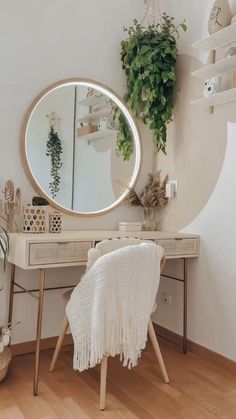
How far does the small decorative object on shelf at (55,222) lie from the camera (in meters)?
2.26

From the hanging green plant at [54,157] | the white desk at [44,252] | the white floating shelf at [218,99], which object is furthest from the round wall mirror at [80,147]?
the white floating shelf at [218,99]

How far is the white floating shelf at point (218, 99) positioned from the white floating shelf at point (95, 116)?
0.65m

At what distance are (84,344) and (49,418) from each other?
0.35m

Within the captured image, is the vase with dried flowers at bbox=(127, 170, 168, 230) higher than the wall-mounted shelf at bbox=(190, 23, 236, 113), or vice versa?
the wall-mounted shelf at bbox=(190, 23, 236, 113)

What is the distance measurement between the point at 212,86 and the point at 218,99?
0.09 metres

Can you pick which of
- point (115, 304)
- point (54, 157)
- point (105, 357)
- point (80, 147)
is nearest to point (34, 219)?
point (54, 157)

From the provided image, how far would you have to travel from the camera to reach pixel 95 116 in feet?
8.70

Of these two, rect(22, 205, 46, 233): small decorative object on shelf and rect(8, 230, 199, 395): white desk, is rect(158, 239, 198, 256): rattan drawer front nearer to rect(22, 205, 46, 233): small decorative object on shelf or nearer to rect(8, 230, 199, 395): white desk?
rect(8, 230, 199, 395): white desk

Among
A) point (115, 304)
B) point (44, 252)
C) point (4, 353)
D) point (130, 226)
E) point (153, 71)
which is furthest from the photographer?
point (130, 226)

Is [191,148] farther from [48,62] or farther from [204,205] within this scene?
[48,62]

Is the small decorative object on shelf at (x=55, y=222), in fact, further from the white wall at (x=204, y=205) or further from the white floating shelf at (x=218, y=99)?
the white floating shelf at (x=218, y=99)

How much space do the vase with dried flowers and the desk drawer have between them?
81 cm

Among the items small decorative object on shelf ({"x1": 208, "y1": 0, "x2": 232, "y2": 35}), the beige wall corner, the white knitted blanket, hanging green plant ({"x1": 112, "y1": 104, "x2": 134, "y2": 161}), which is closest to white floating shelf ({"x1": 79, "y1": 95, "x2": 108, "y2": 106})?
hanging green plant ({"x1": 112, "y1": 104, "x2": 134, "y2": 161})

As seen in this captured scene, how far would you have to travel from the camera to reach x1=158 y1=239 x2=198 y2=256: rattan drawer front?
2.34 m
